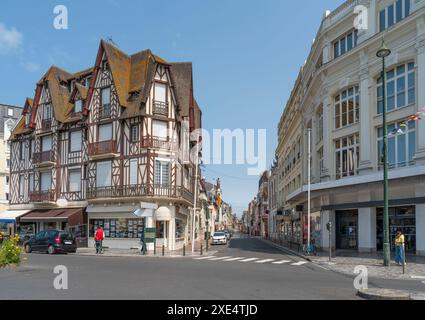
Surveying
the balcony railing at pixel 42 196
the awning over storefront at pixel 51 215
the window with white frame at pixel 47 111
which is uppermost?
the window with white frame at pixel 47 111

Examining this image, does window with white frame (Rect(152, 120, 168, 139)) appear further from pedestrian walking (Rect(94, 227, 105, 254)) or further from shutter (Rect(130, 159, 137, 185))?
pedestrian walking (Rect(94, 227, 105, 254))

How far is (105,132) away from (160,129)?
4630mm

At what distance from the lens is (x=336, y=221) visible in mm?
31531

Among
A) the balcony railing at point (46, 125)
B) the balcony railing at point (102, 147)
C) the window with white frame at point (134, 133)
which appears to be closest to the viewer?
the window with white frame at point (134, 133)

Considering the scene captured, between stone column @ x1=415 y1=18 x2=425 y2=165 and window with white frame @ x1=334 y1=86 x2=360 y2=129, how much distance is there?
5342 mm

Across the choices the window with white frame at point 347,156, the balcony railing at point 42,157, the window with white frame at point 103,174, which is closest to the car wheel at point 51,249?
the window with white frame at point 103,174

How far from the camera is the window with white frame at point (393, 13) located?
1014 inches

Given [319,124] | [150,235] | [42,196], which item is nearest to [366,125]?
[319,124]

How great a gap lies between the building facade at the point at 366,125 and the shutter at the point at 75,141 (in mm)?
18647

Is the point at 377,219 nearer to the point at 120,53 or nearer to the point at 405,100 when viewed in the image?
the point at 405,100

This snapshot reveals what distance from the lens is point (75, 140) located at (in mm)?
36594

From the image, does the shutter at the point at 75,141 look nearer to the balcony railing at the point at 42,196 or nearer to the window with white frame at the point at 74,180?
the window with white frame at the point at 74,180

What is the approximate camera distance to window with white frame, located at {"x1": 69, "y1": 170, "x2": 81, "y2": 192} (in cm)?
3600
